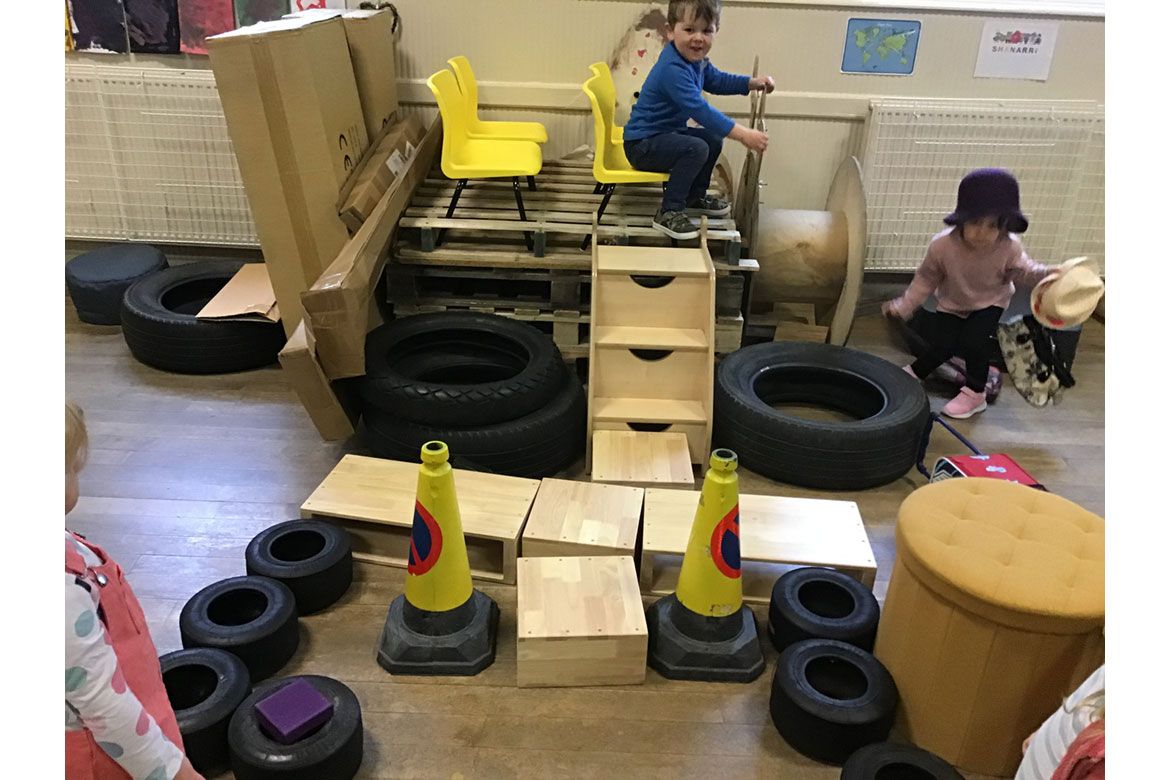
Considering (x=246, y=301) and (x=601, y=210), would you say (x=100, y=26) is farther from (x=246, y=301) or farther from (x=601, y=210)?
(x=601, y=210)

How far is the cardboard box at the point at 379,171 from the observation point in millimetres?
3826

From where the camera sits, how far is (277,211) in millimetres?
3680

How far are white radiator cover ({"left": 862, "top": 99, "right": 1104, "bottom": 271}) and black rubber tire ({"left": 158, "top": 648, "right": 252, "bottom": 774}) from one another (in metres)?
3.86

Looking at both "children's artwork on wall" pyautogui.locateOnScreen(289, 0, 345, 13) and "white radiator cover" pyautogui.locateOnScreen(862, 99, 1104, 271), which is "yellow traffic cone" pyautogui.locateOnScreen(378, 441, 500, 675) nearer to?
"children's artwork on wall" pyautogui.locateOnScreen(289, 0, 345, 13)

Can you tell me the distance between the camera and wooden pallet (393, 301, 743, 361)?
13.3 ft

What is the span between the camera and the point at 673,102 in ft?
12.8

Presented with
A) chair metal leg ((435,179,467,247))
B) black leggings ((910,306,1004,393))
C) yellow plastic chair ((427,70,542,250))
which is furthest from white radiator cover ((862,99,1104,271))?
chair metal leg ((435,179,467,247))

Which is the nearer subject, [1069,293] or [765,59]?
[1069,293]

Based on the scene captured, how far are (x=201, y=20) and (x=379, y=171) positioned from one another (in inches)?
59.5

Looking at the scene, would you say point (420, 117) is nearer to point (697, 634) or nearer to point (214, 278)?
point (214, 278)

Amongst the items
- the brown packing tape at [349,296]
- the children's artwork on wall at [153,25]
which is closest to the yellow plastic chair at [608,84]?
the brown packing tape at [349,296]

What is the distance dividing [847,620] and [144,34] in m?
4.54

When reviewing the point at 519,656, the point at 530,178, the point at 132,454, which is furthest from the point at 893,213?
the point at 132,454

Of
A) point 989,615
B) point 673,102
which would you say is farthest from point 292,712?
point 673,102
